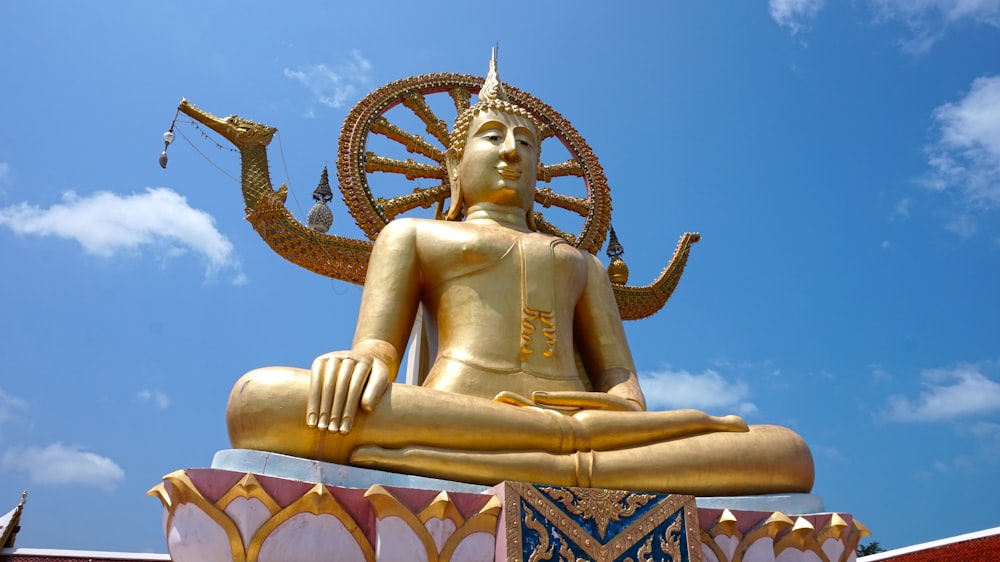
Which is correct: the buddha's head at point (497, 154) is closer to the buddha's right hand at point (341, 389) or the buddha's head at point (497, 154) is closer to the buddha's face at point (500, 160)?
the buddha's face at point (500, 160)

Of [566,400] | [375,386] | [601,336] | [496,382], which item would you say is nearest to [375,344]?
[496,382]

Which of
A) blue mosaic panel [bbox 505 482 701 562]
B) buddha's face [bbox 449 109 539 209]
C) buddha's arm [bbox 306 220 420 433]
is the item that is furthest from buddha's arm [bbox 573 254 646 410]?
blue mosaic panel [bbox 505 482 701 562]

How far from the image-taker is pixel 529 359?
16.5 ft

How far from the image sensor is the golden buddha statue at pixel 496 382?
3883mm

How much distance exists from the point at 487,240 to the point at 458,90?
82.9 inches

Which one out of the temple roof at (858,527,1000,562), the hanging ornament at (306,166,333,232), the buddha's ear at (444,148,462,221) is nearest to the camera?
the buddha's ear at (444,148,462,221)

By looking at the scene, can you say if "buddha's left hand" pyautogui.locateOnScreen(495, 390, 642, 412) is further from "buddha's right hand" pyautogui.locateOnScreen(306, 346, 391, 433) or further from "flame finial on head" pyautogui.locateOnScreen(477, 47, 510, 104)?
"flame finial on head" pyautogui.locateOnScreen(477, 47, 510, 104)

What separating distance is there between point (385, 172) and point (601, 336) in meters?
2.29

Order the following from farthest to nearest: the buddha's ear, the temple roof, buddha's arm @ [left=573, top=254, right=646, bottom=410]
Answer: the temple roof, the buddha's ear, buddha's arm @ [left=573, top=254, right=646, bottom=410]

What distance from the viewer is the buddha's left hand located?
449 centimetres

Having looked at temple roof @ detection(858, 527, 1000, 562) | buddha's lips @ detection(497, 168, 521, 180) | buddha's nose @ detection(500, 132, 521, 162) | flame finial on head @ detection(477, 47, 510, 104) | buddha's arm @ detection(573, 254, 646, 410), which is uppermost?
flame finial on head @ detection(477, 47, 510, 104)

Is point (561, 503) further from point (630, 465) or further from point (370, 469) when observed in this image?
point (370, 469)

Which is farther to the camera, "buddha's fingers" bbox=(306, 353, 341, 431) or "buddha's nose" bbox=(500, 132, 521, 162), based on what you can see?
"buddha's nose" bbox=(500, 132, 521, 162)

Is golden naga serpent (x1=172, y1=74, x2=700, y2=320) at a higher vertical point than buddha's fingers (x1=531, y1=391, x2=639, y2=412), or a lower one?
higher
